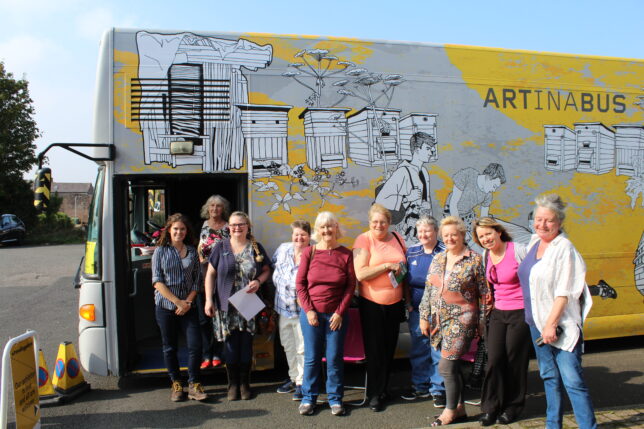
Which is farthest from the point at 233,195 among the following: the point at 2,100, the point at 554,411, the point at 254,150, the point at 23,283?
the point at 2,100

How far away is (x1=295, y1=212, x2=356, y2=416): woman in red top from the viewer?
3.94 m

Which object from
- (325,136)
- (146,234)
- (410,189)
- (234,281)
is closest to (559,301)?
(410,189)

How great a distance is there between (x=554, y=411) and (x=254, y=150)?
126 inches

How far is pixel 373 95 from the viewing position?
15.3 feet

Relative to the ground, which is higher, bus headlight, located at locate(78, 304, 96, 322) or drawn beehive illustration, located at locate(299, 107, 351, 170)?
drawn beehive illustration, located at locate(299, 107, 351, 170)

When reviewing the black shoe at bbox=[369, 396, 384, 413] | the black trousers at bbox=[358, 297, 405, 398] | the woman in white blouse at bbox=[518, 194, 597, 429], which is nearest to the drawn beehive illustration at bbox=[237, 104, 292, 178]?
the black trousers at bbox=[358, 297, 405, 398]

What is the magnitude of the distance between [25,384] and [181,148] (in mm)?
2178

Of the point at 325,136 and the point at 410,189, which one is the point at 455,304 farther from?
the point at 325,136

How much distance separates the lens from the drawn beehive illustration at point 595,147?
5.02m

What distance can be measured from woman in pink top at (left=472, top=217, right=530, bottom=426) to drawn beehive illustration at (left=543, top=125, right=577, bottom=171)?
5.61ft

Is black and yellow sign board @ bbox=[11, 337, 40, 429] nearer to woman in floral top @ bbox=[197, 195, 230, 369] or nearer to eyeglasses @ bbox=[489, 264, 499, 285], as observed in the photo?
woman in floral top @ bbox=[197, 195, 230, 369]

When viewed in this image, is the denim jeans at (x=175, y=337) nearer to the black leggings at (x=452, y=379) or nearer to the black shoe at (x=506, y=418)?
the black leggings at (x=452, y=379)

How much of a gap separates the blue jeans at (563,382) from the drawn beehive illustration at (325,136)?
2.25m

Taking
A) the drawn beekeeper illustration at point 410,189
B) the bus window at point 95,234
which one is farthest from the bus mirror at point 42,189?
the drawn beekeeper illustration at point 410,189
